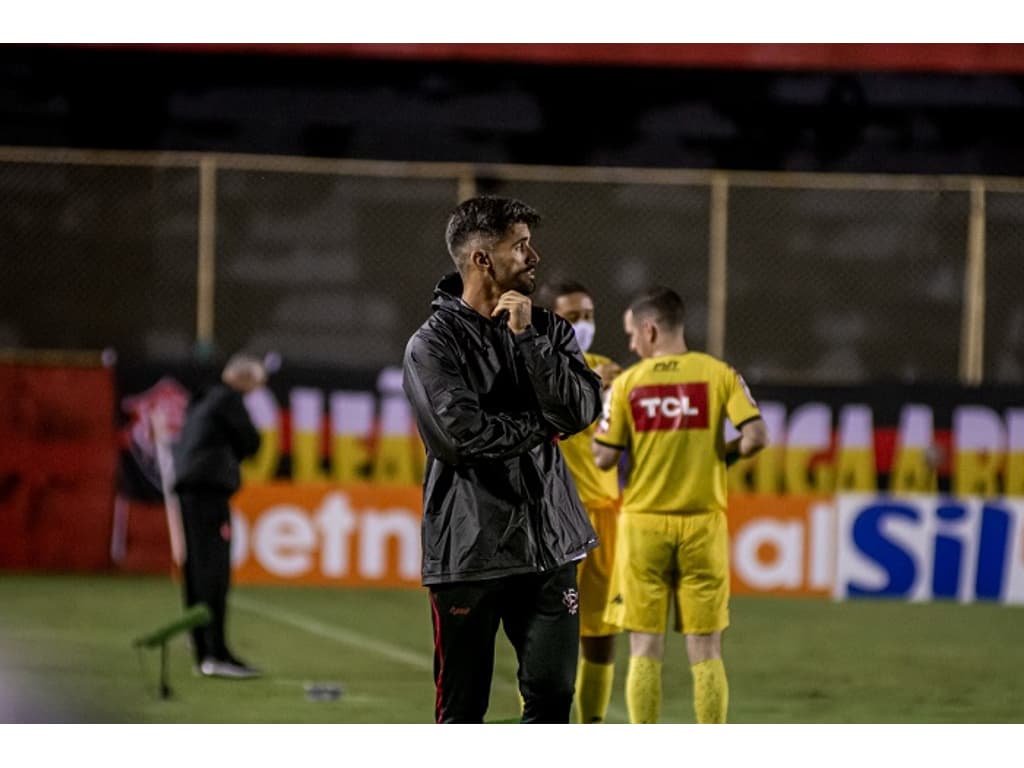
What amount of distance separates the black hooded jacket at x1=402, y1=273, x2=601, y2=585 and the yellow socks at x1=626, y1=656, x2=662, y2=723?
2.09m

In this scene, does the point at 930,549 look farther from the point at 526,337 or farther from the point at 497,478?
the point at 526,337

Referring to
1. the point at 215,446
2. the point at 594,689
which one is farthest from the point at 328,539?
the point at 594,689

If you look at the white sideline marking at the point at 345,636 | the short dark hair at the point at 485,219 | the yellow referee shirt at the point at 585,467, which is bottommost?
the white sideline marking at the point at 345,636

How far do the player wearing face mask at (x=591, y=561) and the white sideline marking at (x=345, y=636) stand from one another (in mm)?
1174

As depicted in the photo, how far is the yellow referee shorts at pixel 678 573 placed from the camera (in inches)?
302

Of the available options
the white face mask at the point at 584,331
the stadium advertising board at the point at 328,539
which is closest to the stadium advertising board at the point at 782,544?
the stadium advertising board at the point at 328,539

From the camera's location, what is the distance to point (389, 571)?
1520 centimetres

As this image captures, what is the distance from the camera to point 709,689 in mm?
7590

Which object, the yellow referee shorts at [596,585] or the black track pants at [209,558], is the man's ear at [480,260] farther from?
the black track pants at [209,558]

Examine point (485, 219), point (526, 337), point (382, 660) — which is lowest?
point (382, 660)

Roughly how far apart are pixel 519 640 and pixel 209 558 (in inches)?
199

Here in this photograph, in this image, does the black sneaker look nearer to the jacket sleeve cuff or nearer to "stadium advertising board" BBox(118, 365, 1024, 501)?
"stadium advertising board" BBox(118, 365, 1024, 501)

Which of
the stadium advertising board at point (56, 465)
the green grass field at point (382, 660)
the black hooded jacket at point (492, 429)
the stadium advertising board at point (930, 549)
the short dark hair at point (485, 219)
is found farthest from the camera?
the stadium advertising board at point (56, 465)

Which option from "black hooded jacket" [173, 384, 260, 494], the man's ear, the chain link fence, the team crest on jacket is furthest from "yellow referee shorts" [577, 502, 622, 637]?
the chain link fence
